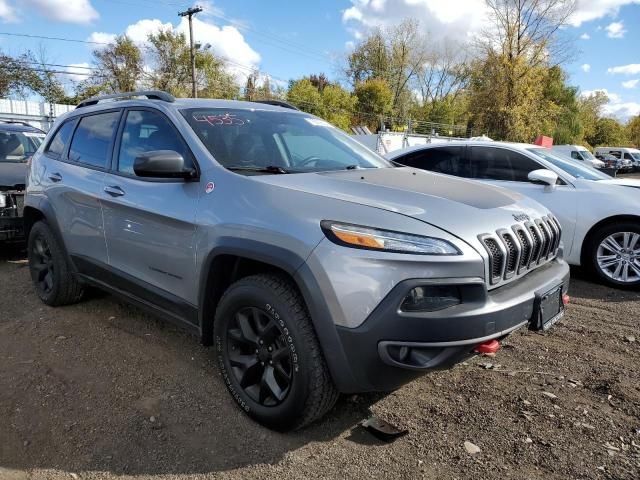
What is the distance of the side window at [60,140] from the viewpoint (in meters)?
4.36

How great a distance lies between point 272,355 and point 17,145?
22.2 ft

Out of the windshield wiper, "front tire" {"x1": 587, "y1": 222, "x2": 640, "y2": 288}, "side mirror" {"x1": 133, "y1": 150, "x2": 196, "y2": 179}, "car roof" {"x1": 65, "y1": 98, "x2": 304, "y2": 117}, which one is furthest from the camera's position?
"front tire" {"x1": 587, "y1": 222, "x2": 640, "y2": 288}

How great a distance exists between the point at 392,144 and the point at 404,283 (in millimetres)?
25286

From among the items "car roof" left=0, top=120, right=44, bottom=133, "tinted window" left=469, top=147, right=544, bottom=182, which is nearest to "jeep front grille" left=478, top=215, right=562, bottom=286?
"tinted window" left=469, top=147, right=544, bottom=182

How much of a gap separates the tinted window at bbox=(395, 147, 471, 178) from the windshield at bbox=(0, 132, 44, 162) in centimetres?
544

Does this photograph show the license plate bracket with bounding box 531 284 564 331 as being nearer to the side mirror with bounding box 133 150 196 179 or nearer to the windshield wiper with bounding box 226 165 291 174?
the windshield wiper with bounding box 226 165 291 174

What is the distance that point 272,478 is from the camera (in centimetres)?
230

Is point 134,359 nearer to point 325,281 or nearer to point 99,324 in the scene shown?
point 99,324

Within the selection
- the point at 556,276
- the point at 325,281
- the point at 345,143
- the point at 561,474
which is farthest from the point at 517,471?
the point at 345,143

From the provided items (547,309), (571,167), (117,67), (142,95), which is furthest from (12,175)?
(117,67)

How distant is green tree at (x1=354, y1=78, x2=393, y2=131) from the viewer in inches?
1916

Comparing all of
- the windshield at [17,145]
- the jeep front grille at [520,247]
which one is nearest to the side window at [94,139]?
the jeep front grille at [520,247]

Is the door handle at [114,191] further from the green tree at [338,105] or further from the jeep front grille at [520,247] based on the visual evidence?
the green tree at [338,105]

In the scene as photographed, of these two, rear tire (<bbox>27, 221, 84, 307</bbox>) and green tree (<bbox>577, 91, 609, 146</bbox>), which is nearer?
rear tire (<bbox>27, 221, 84, 307</bbox>)
